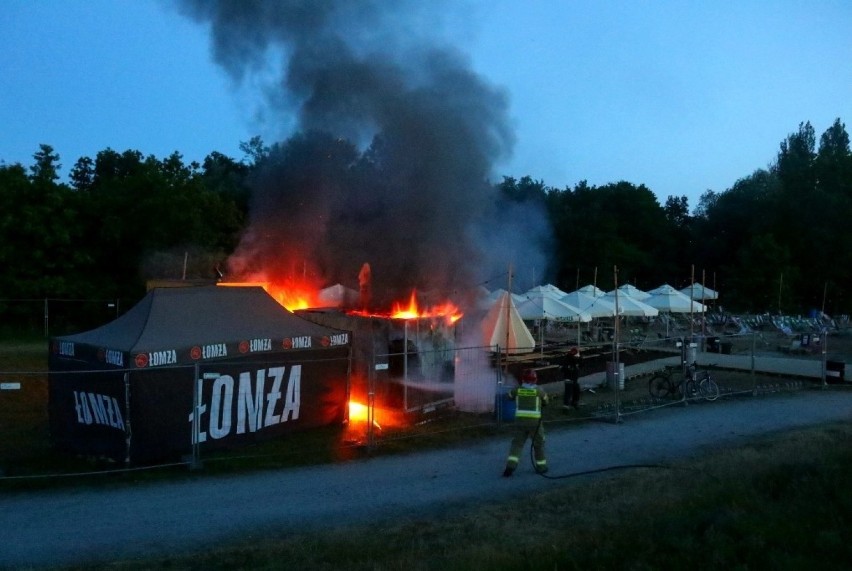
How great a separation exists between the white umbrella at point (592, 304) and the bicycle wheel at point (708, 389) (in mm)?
11588

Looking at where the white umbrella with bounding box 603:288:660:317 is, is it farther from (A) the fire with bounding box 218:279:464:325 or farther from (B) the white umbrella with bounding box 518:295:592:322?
(A) the fire with bounding box 218:279:464:325

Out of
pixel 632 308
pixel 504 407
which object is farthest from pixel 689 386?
pixel 632 308

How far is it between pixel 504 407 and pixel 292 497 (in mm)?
5757

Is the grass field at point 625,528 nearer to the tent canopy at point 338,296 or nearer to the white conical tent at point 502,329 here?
the white conical tent at point 502,329

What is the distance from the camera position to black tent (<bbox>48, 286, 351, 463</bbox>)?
36.3ft

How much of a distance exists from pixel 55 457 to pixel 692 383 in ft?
46.1

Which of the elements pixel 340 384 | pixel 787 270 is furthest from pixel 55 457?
pixel 787 270

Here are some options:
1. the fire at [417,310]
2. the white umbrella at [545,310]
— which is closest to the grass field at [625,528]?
the fire at [417,310]

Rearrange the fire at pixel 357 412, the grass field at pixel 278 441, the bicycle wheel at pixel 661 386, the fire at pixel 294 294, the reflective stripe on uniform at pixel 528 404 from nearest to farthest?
the reflective stripe on uniform at pixel 528 404 < the grass field at pixel 278 441 < the fire at pixel 357 412 < the bicycle wheel at pixel 661 386 < the fire at pixel 294 294

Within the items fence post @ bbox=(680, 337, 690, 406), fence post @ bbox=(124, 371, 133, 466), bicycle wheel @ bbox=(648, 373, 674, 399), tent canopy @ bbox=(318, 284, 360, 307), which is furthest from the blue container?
tent canopy @ bbox=(318, 284, 360, 307)

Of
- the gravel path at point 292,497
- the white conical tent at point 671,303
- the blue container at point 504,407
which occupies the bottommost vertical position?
the gravel path at point 292,497

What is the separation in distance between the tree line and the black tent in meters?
7.52

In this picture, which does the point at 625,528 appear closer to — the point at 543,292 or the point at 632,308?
the point at 632,308

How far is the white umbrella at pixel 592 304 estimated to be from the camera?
29.3m
